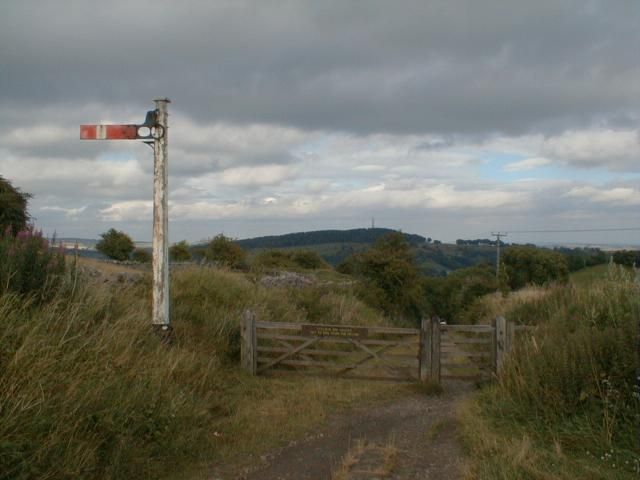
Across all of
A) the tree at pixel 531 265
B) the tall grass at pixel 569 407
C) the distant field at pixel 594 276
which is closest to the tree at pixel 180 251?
the tree at pixel 531 265

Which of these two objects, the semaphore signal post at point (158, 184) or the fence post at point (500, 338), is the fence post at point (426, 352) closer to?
the fence post at point (500, 338)

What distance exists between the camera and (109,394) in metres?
6.17

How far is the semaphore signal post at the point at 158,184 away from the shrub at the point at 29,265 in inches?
60.1

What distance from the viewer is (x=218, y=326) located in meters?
11.4

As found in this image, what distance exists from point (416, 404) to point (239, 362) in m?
3.45

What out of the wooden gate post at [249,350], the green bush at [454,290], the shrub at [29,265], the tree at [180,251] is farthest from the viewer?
the green bush at [454,290]

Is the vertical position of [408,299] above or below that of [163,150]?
below

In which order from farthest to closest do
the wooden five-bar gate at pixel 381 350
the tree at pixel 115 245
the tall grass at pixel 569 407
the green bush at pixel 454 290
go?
1. the tree at pixel 115 245
2. the green bush at pixel 454 290
3. the wooden five-bar gate at pixel 381 350
4. the tall grass at pixel 569 407

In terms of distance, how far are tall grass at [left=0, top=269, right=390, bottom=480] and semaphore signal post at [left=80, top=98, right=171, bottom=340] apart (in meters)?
0.39

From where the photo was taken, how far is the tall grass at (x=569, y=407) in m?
5.79

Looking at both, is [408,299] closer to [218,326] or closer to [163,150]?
[218,326]

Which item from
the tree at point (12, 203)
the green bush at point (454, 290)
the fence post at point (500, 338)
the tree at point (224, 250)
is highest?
the tree at point (12, 203)

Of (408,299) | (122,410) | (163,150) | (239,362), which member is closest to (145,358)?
(122,410)

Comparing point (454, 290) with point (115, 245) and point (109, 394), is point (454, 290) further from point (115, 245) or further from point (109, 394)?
point (109, 394)
